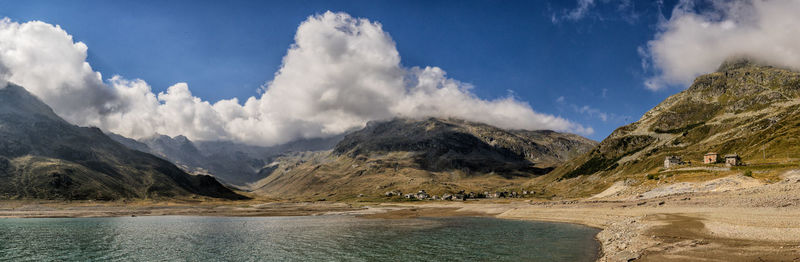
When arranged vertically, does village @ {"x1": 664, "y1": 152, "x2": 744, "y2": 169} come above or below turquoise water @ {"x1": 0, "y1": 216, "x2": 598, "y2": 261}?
above

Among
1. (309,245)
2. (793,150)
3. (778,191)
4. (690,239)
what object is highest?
(793,150)

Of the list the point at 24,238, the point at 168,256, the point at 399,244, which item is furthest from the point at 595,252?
the point at 24,238

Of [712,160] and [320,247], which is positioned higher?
[712,160]

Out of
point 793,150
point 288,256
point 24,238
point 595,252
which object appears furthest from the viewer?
point 793,150

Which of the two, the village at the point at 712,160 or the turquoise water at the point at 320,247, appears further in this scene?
the village at the point at 712,160

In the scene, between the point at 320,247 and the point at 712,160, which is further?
the point at 712,160

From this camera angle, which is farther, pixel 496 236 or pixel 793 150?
pixel 793 150

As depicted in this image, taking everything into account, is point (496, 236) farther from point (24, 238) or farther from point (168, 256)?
point (24, 238)

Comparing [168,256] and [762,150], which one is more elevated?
[762,150]

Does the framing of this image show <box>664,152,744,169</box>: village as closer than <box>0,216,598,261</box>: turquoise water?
No

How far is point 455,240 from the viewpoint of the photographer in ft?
226

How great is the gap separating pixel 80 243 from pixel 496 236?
3160 inches

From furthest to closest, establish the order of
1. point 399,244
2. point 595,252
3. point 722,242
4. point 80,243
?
point 80,243
point 399,244
point 595,252
point 722,242

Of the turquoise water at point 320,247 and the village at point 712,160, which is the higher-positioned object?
the village at point 712,160
